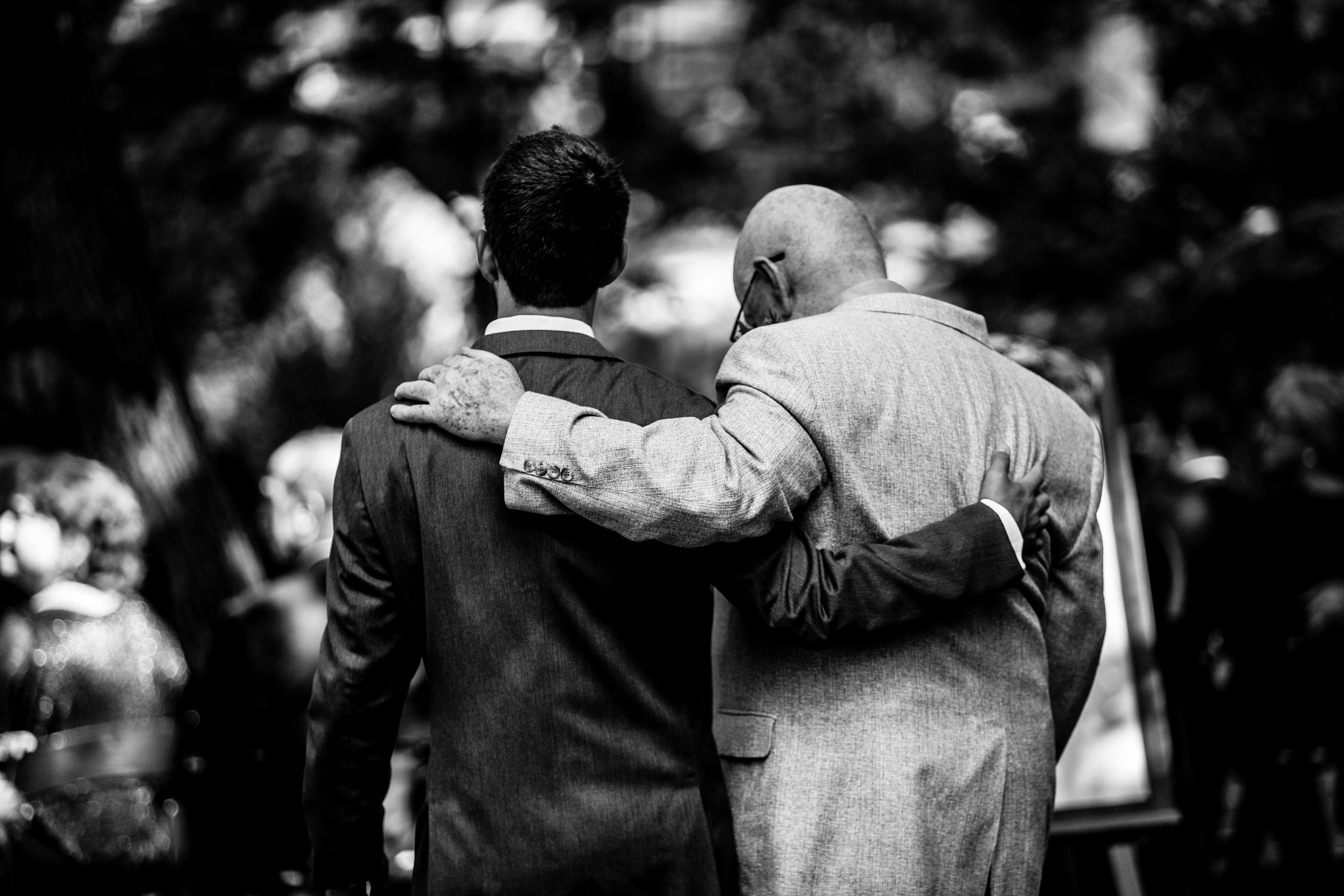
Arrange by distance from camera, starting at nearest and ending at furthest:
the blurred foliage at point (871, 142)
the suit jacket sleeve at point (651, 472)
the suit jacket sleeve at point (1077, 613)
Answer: the suit jacket sleeve at point (651, 472) → the suit jacket sleeve at point (1077, 613) → the blurred foliage at point (871, 142)

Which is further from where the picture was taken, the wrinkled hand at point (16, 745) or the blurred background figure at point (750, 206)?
the blurred background figure at point (750, 206)

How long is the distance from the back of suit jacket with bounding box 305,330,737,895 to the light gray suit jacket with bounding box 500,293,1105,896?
0.52 ft

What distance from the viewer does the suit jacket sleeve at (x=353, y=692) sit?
226 centimetres

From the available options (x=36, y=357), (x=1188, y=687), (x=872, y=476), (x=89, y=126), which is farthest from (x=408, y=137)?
(x=872, y=476)

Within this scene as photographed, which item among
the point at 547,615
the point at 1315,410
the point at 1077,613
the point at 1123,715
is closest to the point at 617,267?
the point at 547,615

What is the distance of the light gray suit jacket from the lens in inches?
93.3

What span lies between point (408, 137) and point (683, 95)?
2.78 meters

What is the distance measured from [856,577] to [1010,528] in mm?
304

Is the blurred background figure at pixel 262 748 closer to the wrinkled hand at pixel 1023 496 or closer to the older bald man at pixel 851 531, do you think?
the older bald man at pixel 851 531

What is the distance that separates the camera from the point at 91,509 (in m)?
4.09

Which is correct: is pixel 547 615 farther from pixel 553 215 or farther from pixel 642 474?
pixel 553 215

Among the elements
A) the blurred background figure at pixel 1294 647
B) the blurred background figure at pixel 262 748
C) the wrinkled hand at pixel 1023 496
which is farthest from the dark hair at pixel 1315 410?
the blurred background figure at pixel 262 748

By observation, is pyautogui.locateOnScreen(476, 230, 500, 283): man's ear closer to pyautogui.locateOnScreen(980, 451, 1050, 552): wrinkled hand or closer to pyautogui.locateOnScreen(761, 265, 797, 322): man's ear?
pyautogui.locateOnScreen(761, 265, 797, 322): man's ear

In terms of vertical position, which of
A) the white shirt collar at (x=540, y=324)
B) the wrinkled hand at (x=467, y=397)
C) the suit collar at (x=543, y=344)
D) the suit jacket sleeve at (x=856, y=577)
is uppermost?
the white shirt collar at (x=540, y=324)
